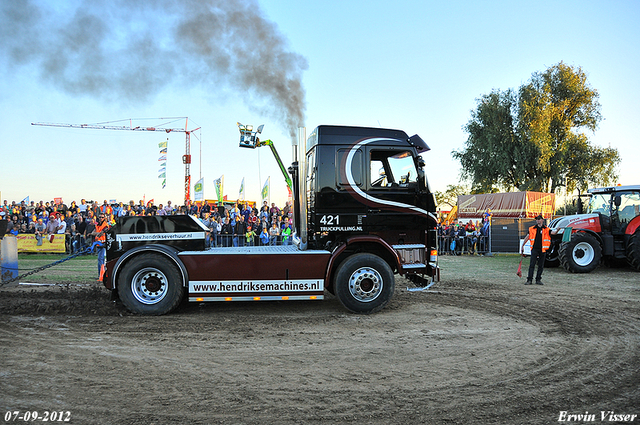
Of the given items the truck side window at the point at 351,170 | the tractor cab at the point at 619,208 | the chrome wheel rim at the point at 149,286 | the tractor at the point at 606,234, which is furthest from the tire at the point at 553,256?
the chrome wheel rim at the point at 149,286

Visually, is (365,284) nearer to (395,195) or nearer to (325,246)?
(325,246)

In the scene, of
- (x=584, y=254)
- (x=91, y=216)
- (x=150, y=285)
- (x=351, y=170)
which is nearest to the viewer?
(x=150, y=285)

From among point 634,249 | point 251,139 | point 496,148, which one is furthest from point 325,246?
point 496,148

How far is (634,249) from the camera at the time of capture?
523 inches

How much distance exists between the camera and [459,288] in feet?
34.1

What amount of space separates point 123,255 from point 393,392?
204 inches

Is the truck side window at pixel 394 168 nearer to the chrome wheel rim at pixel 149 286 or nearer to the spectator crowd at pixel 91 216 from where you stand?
the chrome wheel rim at pixel 149 286

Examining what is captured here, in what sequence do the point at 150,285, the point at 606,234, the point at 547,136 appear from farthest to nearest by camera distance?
1. the point at 547,136
2. the point at 606,234
3. the point at 150,285

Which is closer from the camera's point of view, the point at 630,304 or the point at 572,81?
the point at 630,304

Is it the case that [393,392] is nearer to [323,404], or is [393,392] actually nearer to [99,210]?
[323,404]

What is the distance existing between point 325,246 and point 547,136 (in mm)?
34377

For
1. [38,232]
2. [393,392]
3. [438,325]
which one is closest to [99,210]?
[38,232]

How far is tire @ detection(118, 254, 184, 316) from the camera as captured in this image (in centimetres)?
721

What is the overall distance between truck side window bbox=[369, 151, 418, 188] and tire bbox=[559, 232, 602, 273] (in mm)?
8719
